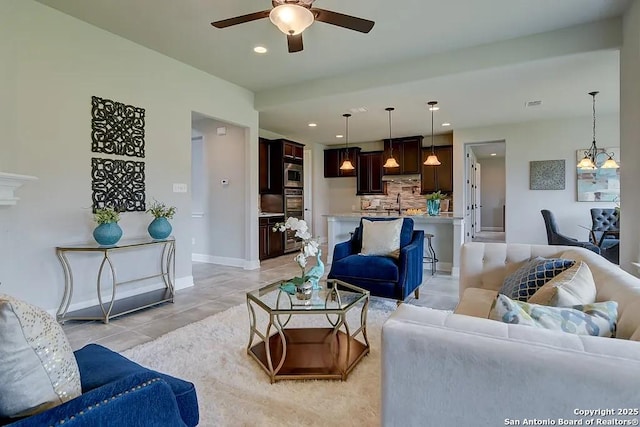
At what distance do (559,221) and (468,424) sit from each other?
6.69 m

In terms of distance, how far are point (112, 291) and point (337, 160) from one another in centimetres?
635

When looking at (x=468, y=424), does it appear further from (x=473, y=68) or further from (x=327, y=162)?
(x=327, y=162)

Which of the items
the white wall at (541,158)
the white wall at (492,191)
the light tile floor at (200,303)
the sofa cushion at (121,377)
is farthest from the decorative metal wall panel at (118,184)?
the white wall at (492,191)

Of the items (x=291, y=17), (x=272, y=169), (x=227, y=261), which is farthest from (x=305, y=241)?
(x=272, y=169)

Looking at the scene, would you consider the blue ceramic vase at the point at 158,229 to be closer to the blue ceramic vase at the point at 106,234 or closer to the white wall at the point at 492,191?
the blue ceramic vase at the point at 106,234

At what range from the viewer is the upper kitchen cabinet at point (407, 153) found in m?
7.71

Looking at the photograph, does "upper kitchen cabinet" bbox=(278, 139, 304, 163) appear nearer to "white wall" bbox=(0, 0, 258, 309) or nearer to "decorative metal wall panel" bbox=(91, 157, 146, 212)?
"white wall" bbox=(0, 0, 258, 309)

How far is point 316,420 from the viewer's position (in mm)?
1666

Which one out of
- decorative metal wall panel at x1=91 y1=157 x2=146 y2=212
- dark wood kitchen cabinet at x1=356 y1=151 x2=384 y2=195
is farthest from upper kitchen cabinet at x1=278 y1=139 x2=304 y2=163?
decorative metal wall panel at x1=91 y1=157 x2=146 y2=212

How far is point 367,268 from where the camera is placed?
3418 millimetres

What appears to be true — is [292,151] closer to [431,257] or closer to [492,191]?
[431,257]

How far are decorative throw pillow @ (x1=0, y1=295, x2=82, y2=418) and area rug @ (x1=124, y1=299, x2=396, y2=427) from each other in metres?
0.96

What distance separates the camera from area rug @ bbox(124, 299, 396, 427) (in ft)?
5.54

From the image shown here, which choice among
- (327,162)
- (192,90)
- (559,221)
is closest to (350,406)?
(192,90)
